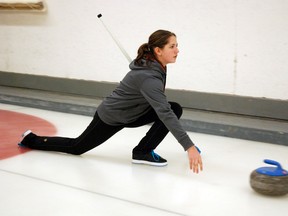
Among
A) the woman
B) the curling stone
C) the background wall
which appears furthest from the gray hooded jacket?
the background wall

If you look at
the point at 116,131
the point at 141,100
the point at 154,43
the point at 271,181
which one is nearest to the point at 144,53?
the point at 154,43

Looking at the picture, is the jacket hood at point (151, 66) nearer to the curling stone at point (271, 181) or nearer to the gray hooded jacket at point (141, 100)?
the gray hooded jacket at point (141, 100)

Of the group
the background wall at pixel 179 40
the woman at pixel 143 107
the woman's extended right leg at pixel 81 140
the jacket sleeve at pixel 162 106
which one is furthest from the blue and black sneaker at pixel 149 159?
the background wall at pixel 179 40

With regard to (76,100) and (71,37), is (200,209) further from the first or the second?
(71,37)

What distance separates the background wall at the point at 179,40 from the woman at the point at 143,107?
1175mm

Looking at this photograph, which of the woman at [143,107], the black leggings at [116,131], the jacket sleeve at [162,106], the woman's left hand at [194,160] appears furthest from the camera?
the black leggings at [116,131]

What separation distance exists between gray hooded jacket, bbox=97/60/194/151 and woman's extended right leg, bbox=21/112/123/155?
1.9 inches

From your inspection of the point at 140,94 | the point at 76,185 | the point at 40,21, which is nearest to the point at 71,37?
the point at 40,21

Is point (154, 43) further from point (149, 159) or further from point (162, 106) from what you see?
point (149, 159)

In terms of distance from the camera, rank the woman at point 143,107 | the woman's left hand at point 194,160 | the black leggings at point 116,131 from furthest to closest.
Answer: the black leggings at point 116,131 < the woman at point 143,107 < the woman's left hand at point 194,160

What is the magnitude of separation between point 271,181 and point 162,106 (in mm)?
648

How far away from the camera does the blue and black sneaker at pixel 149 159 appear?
2605mm

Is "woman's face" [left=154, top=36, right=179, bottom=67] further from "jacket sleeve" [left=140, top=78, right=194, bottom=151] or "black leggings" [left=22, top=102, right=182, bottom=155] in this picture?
"black leggings" [left=22, top=102, right=182, bottom=155]

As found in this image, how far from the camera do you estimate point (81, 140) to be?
8.80ft
